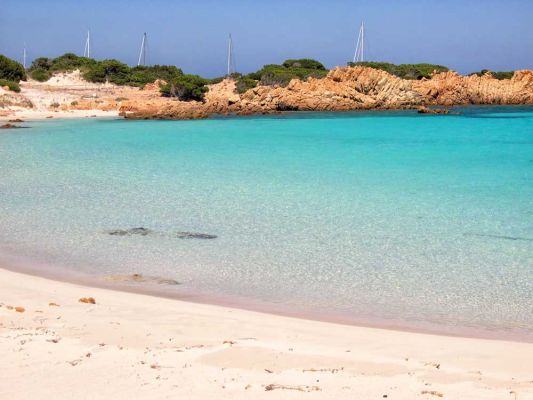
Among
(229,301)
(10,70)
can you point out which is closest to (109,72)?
(10,70)

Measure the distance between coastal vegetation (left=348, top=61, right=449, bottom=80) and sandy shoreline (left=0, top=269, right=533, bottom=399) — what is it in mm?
72324

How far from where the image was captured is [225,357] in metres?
5.17

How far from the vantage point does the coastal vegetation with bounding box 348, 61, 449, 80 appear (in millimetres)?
77887

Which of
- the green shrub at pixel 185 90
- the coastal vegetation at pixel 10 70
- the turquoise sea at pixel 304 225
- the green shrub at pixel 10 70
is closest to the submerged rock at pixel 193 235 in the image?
the turquoise sea at pixel 304 225

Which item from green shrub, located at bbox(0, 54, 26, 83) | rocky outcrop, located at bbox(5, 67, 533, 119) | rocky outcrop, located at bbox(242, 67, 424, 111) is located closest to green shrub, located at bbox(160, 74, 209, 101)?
rocky outcrop, located at bbox(5, 67, 533, 119)

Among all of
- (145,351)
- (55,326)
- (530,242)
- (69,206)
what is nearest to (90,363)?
(145,351)

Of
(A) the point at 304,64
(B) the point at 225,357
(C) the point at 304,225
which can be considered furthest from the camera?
(A) the point at 304,64

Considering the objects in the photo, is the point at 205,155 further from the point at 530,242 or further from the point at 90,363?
the point at 90,363

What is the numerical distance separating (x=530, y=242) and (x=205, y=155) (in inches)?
659

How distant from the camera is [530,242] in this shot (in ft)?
34.5

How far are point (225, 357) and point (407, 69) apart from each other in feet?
264

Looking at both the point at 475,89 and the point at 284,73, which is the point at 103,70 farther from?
the point at 475,89

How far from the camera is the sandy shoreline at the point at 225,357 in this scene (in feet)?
14.8

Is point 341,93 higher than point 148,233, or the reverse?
point 341,93
